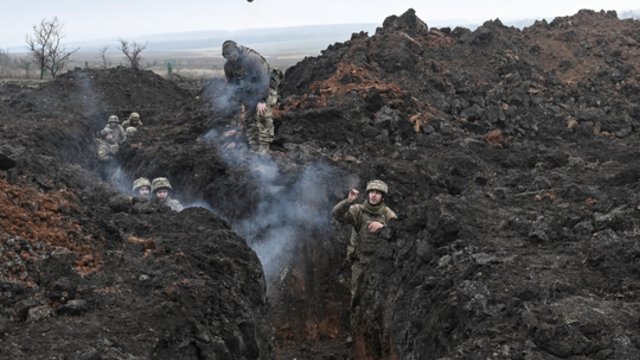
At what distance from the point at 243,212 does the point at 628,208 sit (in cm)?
601

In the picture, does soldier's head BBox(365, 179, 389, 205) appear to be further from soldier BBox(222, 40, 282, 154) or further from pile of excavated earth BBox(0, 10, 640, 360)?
soldier BBox(222, 40, 282, 154)

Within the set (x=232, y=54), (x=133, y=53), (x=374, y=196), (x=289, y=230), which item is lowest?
(x=289, y=230)

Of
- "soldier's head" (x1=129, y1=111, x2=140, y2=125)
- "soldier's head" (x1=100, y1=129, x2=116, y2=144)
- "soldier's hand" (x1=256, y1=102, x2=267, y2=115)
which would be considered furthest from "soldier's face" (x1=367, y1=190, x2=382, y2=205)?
"soldier's head" (x1=129, y1=111, x2=140, y2=125)

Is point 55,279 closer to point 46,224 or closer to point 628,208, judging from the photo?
point 46,224

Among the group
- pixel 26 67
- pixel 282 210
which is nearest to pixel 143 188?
pixel 282 210

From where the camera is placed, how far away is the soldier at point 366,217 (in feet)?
27.6

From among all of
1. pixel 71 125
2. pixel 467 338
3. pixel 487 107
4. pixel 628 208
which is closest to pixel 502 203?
pixel 628 208

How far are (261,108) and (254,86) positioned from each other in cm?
41

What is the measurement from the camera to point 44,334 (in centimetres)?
488

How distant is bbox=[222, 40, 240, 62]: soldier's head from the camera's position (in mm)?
10844

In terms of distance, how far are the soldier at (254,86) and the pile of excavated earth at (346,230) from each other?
0.44 meters

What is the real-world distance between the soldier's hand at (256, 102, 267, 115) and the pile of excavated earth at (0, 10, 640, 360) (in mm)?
829

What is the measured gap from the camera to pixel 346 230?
10.5 metres

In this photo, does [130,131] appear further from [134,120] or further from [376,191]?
[376,191]
